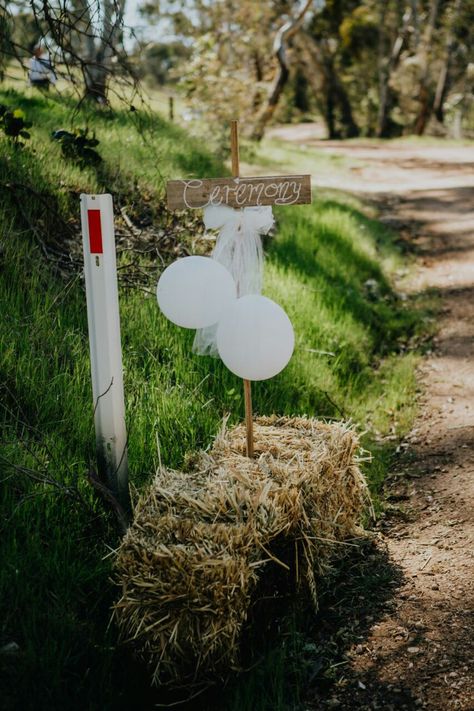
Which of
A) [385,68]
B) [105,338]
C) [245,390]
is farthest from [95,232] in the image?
[385,68]

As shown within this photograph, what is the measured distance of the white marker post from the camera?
3.02 m

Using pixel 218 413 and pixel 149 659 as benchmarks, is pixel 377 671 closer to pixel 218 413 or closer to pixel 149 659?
pixel 149 659

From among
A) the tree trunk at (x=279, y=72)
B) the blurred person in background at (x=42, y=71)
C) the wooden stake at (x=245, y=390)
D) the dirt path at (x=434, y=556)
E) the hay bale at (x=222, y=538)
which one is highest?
the tree trunk at (x=279, y=72)

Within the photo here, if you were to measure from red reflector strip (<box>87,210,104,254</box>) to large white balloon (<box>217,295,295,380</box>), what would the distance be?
0.66 meters

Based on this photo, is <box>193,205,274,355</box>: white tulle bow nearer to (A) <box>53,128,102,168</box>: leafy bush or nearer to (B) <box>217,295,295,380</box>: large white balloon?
(B) <box>217,295,295,380</box>: large white balloon

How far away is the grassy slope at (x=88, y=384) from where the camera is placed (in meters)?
2.75

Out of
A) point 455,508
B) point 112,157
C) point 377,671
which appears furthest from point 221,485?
point 112,157

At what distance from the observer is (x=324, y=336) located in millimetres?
5891

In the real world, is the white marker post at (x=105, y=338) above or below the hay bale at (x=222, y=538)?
above

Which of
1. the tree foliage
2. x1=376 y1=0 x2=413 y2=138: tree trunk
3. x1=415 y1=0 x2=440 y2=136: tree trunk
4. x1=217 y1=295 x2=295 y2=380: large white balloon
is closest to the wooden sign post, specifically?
x1=217 y1=295 x2=295 y2=380: large white balloon

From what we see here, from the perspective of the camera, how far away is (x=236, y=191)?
3357 millimetres

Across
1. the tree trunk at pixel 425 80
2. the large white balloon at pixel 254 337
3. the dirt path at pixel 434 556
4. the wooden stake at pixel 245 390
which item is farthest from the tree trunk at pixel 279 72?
the large white balloon at pixel 254 337

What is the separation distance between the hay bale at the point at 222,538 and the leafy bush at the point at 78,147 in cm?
383

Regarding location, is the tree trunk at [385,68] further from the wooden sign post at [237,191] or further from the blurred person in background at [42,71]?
the wooden sign post at [237,191]
